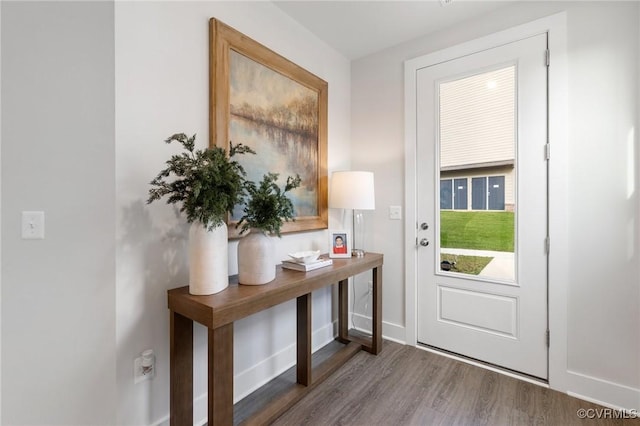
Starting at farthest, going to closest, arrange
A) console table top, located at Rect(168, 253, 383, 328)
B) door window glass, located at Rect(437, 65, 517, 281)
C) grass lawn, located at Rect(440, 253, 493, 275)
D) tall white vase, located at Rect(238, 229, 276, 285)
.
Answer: grass lawn, located at Rect(440, 253, 493, 275) < door window glass, located at Rect(437, 65, 517, 281) < tall white vase, located at Rect(238, 229, 276, 285) < console table top, located at Rect(168, 253, 383, 328)

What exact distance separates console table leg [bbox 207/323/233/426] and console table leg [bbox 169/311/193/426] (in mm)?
262

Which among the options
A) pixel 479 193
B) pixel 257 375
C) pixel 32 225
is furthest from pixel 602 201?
pixel 32 225

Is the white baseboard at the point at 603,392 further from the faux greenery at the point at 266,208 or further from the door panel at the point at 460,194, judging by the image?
the faux greenery at the point at 266,208

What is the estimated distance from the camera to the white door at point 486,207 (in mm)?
1910

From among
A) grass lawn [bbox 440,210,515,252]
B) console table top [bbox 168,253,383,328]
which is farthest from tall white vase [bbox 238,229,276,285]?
grass lawn [bbox 440,210,515,252]

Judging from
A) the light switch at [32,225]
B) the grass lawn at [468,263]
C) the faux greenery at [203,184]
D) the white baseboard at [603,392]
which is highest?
the faux greenery at [203,184]

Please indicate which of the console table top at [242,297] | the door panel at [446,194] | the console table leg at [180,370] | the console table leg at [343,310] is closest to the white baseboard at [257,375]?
the console table leg at [180,370]

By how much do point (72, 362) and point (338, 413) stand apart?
139 cm

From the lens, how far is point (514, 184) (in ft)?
6.52

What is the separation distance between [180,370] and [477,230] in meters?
2.13

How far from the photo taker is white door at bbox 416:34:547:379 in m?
1.91

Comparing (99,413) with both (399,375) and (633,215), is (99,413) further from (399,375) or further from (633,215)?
(633,215)

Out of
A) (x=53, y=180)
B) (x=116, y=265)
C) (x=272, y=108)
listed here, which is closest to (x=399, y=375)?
(x=116, y=265)

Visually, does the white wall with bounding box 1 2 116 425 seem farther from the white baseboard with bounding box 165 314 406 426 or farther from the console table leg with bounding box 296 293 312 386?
the console table leg with bounding box 296 293 312 386
